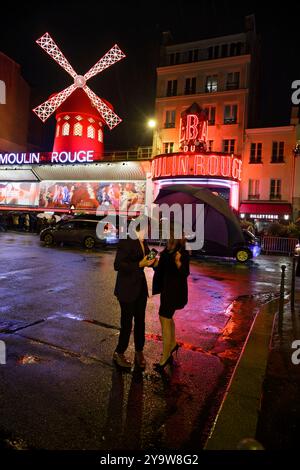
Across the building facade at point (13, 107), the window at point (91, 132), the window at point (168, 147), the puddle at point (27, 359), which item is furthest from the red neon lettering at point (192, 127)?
the puddle at point (27, 359)

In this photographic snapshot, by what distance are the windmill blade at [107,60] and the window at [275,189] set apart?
19.3 meters

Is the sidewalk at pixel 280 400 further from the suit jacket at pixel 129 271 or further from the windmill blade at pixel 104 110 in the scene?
the windmill blade at pixel 104 110

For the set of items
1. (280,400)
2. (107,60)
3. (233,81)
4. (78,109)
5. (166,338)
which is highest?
(107,60)

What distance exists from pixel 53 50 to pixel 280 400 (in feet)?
127

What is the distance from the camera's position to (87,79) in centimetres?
3650

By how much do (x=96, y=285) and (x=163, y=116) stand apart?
2497cm

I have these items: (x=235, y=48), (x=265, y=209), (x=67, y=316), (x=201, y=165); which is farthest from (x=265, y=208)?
(x=67, y=316)

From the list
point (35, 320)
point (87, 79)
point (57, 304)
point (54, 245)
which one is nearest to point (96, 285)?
point (57, 304)

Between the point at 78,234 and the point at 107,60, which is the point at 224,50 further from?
the point at 78,234

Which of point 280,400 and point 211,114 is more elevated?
point 211,114

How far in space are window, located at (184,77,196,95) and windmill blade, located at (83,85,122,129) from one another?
772 cm

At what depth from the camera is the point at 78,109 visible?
34.9 meters

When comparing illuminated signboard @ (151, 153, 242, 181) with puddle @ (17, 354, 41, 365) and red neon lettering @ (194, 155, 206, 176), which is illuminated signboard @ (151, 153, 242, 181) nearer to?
red neon lettering @ (194, 155, 206, 176)

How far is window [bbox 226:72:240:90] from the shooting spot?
29188 millimetres
